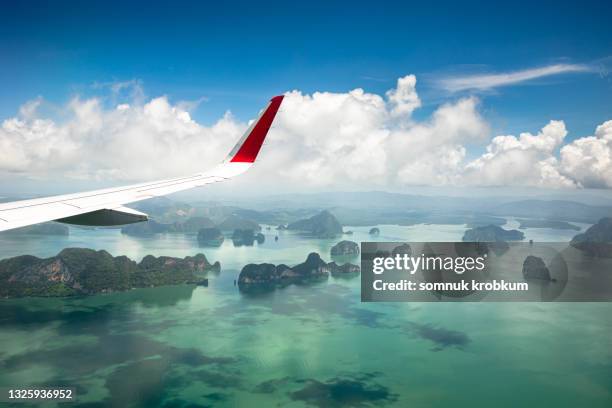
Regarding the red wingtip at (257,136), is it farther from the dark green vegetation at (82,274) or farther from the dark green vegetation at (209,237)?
the dark green vegetation at (209,237)

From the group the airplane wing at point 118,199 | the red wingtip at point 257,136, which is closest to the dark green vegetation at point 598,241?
the red wingtip at point 257,136

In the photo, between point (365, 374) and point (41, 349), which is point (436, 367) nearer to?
point (365, 374)

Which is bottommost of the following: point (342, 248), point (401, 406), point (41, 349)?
point (401, 406)

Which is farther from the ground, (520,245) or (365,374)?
(520,245)

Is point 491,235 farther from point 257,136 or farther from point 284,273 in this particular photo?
point 257,136

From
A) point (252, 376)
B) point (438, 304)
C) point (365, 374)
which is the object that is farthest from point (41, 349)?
point (438, 304)

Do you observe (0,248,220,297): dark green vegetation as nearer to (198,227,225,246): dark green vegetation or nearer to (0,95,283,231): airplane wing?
(198,227,225,246): dark green vegetation
